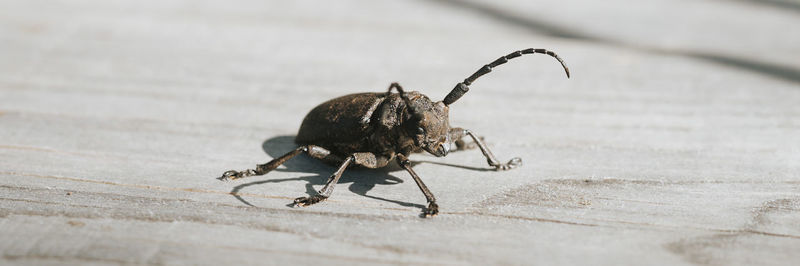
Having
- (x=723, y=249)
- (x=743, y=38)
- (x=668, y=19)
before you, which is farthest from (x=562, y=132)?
(x=668, y=19)

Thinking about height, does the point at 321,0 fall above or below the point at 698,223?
above

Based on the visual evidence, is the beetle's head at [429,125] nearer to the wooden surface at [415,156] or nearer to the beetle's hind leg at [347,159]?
the wooden surface at [415,156]


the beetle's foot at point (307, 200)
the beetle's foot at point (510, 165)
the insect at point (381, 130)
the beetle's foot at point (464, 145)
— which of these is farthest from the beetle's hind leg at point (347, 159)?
the beetle's foot at point (510, 165)

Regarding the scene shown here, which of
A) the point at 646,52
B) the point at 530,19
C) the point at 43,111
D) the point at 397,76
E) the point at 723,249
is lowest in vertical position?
Result: the point at 723,249

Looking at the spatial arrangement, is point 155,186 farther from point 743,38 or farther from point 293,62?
point 743,38

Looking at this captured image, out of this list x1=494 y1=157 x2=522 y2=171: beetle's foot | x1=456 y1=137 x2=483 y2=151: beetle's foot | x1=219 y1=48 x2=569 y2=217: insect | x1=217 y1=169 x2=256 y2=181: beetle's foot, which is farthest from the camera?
x1=456 y1=137 x2=483 y2=151: beetle's foot

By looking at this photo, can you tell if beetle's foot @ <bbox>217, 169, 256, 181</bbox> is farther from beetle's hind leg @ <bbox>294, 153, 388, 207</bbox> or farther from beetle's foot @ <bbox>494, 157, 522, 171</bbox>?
beetle's foot @ <bbox>494, 157, 522, 171</bbox>

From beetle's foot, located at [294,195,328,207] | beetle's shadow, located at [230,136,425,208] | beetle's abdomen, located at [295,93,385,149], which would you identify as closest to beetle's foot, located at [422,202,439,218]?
beetle's shadow, located at [230,136,425,208]
